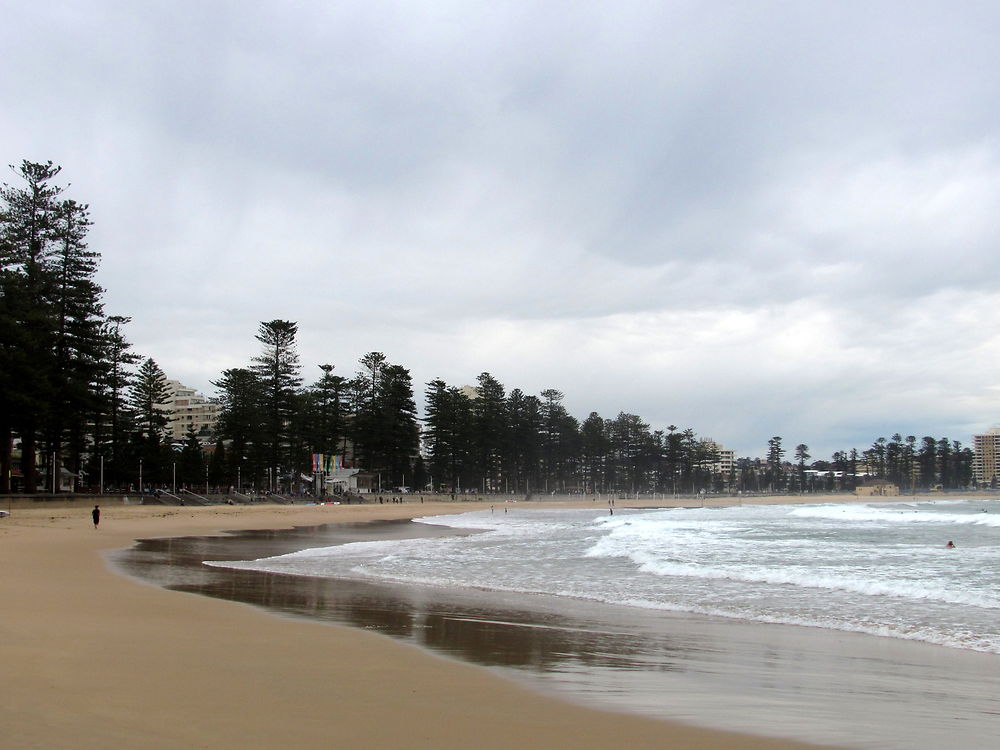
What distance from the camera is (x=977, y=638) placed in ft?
29.0

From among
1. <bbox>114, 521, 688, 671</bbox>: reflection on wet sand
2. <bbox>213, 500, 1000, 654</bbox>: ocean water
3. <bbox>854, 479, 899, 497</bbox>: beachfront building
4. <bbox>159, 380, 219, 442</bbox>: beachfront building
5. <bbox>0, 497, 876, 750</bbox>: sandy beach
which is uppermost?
<bbox>159, 380, 219, 442</bbox>: beachfront building

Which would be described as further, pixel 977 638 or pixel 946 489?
pixel 946 489

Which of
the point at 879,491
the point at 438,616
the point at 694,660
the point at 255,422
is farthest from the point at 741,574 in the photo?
the point at 879,491

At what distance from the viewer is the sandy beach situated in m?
4.21

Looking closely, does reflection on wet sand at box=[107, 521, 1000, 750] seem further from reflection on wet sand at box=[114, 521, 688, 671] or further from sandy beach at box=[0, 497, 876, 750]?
sandy beach at box=[0, 497, 876, 750]

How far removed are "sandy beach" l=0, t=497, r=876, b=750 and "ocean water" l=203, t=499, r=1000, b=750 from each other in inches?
24.0

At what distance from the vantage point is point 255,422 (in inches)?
2608

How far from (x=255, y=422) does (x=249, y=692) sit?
64402mm

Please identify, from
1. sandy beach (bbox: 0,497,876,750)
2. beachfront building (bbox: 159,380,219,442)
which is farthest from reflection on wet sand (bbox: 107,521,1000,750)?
beachfront building (bbox: 159,380,219,442)

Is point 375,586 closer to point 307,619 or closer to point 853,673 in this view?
point 307,619

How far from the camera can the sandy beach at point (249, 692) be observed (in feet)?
13.8

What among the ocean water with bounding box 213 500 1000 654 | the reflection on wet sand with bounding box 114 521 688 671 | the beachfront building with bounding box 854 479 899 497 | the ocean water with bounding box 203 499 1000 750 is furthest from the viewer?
the beachfront building with bounding box 854 479 899 497

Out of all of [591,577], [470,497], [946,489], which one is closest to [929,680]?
[591,577]

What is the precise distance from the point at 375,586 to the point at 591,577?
14.6ft
